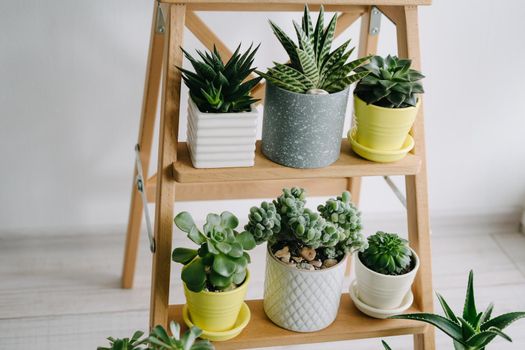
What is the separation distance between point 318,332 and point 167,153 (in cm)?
47

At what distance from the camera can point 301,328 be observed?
1412 mm

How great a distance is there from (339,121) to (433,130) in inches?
38.3

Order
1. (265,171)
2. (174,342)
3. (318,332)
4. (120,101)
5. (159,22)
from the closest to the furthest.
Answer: (174,342)
(265,171)
(318,332)
(159,22)
(120,101)

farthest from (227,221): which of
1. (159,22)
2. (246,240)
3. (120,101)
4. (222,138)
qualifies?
(120,101)

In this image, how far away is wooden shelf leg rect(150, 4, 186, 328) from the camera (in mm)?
1271

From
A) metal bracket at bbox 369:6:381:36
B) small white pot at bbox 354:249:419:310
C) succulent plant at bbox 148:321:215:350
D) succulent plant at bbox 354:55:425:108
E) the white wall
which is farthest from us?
the white wall

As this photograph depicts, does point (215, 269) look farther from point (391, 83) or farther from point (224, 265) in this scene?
point (391, 83)

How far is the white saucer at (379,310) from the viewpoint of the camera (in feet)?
4.75

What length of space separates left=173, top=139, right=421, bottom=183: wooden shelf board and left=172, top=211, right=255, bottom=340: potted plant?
0.07 m

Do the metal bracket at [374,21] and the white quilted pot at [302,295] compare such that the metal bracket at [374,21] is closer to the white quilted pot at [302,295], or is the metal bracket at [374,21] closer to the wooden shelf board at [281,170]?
the wooden shelf board at [281,170]

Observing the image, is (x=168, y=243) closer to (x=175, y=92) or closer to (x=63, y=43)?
(x=175, y=92)

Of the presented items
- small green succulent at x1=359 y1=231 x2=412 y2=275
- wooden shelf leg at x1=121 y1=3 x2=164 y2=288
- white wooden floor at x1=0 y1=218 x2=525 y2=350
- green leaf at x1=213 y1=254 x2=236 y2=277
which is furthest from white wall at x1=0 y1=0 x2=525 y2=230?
green leaf at x1=213 y1=254 x2=236 y2=277

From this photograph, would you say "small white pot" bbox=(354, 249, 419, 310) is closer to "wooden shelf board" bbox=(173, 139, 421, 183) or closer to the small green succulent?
the small green succulent

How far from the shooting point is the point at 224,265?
125 cm
